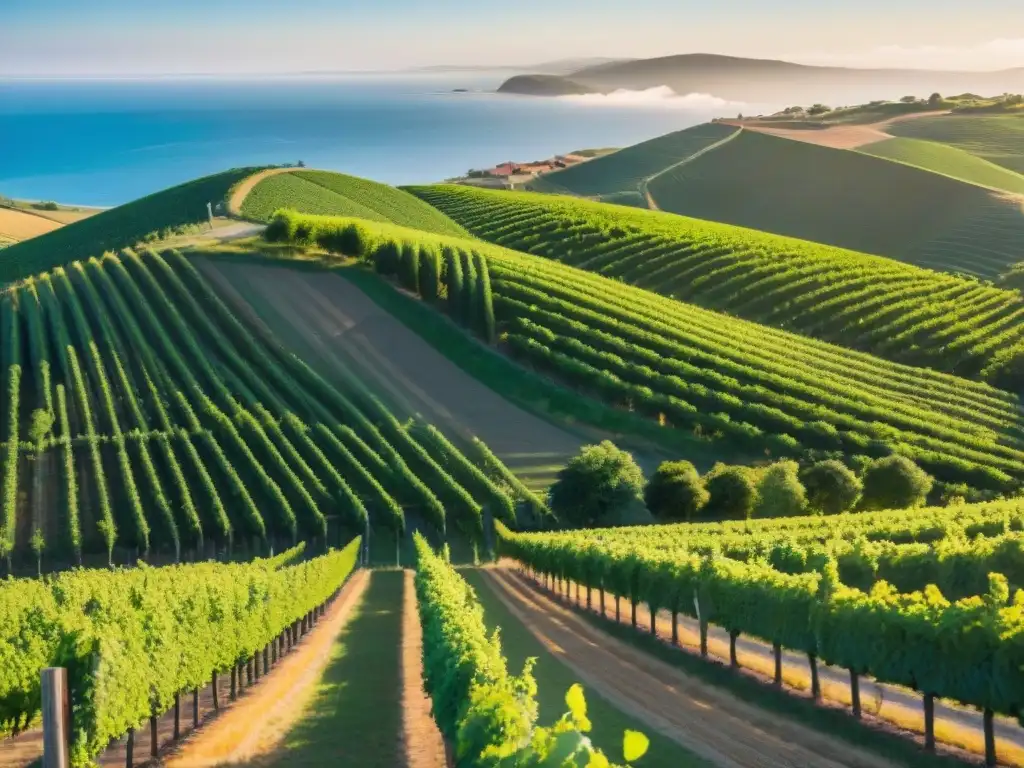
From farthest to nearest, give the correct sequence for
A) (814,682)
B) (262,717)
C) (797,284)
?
(797,284)
(814,682)
(262,717)

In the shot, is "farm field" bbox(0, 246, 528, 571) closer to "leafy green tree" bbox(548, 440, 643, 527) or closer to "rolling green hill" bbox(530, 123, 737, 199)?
"leafy green tree" bbox(548, 440, 643, 527)

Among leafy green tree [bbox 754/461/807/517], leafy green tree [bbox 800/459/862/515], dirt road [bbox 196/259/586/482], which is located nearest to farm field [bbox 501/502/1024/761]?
leafy green tree [bbox 754/461/807/517]

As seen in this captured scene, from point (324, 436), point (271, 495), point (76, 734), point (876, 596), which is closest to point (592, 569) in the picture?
point (876, 596)

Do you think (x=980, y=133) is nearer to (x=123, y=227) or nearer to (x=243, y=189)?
(x=243, y=189)

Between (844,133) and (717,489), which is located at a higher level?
(844,133)

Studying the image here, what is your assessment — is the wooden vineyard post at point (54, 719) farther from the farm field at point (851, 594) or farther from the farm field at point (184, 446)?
the farm field at point (184, 446)

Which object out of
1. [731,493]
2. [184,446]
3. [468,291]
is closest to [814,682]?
[731,493]
